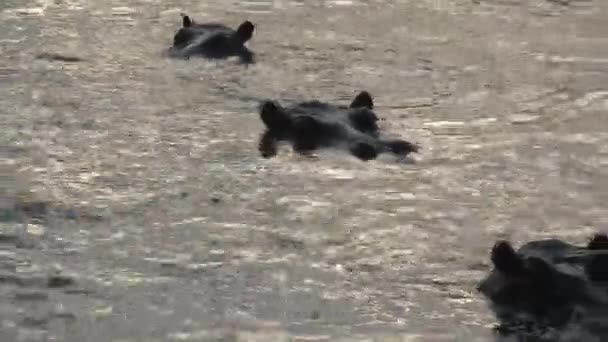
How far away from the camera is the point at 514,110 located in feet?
46.0

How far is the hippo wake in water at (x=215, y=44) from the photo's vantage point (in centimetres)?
1605

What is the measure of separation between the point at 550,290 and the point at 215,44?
817 centimetres

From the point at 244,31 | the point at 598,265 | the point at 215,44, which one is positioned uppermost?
the point at 244,31

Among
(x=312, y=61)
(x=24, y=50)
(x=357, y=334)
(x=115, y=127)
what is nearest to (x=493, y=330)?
(x=357, y=334)

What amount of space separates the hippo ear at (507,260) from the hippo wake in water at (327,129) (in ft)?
11.3

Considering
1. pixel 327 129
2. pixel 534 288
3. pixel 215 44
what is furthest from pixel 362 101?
pixel 534 288

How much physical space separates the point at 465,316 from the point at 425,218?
1994mm

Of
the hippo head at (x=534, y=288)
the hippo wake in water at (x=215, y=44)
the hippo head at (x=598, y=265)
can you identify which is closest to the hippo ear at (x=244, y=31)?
the hippo wake in water at (x=215, y=44)

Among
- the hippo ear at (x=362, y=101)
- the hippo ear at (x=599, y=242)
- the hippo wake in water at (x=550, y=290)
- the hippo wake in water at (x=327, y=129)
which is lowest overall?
the hippo wake in water at (x=550, y=290)

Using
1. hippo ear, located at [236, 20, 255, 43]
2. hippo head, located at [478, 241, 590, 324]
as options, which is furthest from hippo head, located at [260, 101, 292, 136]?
hippo head, located at [478, 241, 590, 324]

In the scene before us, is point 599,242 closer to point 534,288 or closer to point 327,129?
point 534,288

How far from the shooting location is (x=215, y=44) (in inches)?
640

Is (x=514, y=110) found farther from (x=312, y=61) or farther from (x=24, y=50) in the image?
(x=24, y=50)

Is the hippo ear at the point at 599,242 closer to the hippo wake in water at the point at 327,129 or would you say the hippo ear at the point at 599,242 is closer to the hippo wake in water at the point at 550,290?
the hippo wake in water at the point at 550,290
